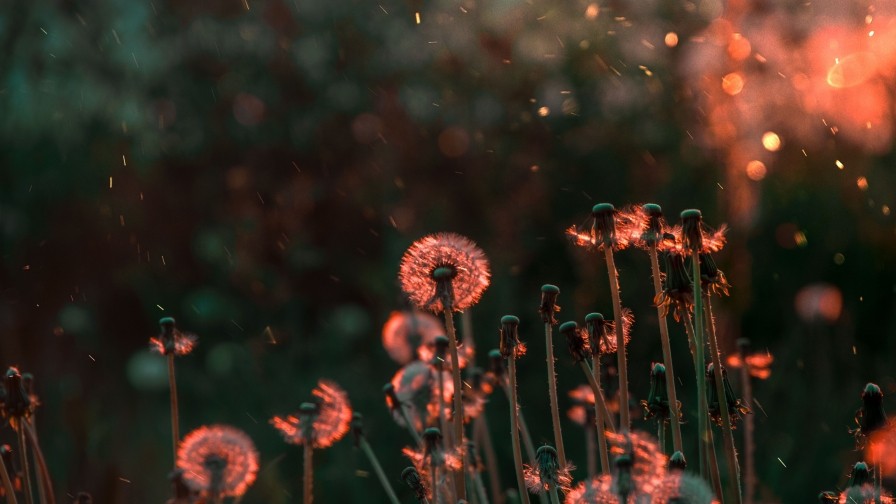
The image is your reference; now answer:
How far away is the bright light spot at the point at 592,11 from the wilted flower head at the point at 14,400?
8.83 metres

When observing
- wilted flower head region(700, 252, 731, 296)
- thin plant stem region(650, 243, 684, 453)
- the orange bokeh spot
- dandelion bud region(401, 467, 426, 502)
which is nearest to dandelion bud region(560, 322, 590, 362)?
thin plant stem region(650, 243, 684, 453)

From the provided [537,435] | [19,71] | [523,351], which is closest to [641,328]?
[537,435]

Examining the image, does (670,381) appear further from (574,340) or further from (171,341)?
(171,341)

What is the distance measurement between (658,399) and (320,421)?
87cm

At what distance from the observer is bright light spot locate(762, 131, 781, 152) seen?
23.4 feet

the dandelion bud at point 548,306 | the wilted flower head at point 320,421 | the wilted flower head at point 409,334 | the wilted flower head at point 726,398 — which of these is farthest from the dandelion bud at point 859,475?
the wilted flower head at point 409,334

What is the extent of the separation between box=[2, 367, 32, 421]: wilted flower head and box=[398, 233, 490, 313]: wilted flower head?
95 centimetres

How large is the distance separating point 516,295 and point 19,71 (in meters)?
5.65

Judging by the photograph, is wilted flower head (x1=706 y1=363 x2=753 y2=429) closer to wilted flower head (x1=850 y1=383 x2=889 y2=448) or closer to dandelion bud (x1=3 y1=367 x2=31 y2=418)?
wilted flower head (x1=850 y1=383 x2=889 y2=448)

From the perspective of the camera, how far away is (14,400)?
5.51ft

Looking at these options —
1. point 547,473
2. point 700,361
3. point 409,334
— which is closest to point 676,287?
point 700,361

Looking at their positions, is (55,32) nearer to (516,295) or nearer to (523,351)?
(516,295)

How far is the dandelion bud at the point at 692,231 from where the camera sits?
140 cm

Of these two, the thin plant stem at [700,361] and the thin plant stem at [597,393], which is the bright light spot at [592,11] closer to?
the thin plant stem at [597,393]
